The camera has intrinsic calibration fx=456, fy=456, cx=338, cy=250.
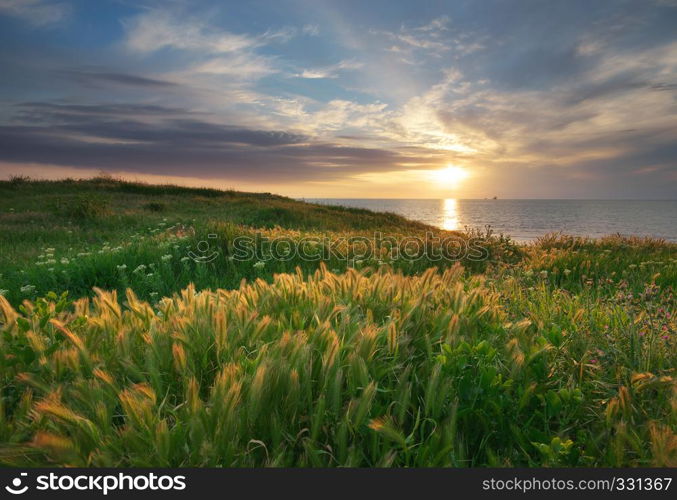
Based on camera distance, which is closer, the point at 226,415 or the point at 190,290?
the point at 226,415

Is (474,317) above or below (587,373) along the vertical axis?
above

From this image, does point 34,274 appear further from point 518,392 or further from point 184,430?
point 518,392

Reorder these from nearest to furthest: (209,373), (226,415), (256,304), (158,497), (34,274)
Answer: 1. (158,497)
2. (226,415)
3. (209,373)
4. (256,304)
5. (34,274)

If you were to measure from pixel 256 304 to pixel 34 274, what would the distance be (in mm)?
5705

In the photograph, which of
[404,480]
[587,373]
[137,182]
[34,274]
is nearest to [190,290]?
[404,480]

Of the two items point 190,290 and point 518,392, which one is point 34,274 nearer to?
point 190,290

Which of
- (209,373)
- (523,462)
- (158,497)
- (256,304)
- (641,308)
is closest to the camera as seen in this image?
(158,497)

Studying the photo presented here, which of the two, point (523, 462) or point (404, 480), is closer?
point (404, 480)

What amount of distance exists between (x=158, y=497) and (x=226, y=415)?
305 millimetres

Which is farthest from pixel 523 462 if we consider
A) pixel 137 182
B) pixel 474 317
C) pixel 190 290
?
pixel 137 182

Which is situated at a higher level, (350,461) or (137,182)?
(137,182)

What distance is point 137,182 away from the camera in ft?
101

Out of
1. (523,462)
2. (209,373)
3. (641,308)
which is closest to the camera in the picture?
(523,462)

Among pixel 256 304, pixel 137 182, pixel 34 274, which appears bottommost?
pixel 34 274
